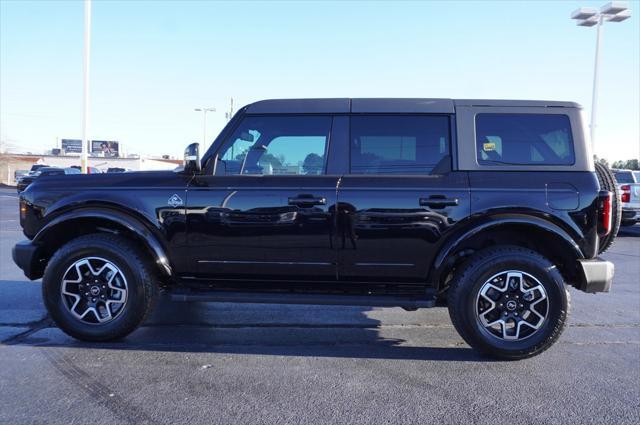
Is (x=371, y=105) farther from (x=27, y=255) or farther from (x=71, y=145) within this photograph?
(x=71, y=145)

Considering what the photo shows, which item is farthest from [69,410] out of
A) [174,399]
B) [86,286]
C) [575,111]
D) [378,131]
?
[575,111]

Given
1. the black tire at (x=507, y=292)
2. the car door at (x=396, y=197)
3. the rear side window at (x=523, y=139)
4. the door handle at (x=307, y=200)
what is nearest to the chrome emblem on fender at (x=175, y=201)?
A: the door handle at (x=307, y=200)

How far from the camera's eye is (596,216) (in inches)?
157

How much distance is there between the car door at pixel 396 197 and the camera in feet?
13.3

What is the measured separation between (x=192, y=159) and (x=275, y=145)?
A: 2.38 ft

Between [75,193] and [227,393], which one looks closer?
[227,393]

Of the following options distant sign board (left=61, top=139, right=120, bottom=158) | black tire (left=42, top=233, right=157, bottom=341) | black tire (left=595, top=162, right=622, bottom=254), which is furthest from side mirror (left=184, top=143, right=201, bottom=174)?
distant sign board (left=61, top=139, right=120, bottom=158)

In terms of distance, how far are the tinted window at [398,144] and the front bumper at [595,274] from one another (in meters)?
1.38

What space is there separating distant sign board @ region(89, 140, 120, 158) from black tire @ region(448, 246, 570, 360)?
88.5m

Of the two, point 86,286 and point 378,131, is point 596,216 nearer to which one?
point 378,131

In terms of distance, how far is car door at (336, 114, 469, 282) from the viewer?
407cm

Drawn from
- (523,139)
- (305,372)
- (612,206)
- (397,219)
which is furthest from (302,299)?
(612,206)

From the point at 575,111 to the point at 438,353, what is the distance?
2.33 metres

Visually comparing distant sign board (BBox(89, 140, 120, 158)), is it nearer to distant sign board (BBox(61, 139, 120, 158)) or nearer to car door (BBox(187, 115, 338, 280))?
distant sign board (BBox(61, 139, 120, 158))
